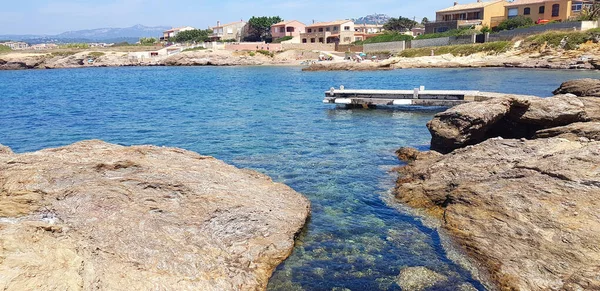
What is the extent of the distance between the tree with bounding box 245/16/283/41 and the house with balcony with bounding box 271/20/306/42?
3473mm

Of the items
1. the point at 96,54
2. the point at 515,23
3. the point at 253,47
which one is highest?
the point at 515,23

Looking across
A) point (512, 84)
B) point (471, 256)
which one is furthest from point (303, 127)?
point (512, 84)

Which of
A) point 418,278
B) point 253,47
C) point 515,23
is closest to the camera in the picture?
point 418,278

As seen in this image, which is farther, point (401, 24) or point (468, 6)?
point (401, 24)

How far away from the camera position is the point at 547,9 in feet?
293

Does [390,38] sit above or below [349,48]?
above

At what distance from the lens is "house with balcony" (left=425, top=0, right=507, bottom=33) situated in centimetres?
9994

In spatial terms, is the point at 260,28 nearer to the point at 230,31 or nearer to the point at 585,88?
the point at 230,31

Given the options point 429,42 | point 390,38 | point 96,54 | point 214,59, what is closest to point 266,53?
point 214,59

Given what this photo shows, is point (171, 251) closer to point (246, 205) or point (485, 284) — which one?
point (246, 205)

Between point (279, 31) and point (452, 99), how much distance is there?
114 m

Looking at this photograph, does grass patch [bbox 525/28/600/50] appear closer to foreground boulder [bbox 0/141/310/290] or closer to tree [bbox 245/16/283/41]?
foreground boulder [bbox 0/141/310/290]

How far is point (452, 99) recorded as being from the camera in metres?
30.7

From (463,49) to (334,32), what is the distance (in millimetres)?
50050
